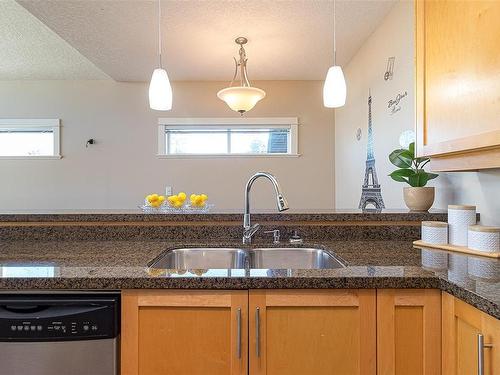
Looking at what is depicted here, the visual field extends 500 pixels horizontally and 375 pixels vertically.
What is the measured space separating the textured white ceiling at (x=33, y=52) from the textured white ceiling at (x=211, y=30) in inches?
7.8

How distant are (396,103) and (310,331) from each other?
202cm

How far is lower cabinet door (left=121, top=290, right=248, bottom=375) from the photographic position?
896 mm

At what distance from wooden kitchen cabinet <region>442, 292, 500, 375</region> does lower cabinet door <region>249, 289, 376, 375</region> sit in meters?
0.19

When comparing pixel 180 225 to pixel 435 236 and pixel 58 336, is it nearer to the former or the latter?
pixel 58 336

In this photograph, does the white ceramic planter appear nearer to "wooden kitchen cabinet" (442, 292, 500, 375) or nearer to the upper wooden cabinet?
the upper wooden cabinet

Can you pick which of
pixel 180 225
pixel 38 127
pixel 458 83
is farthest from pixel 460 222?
pixel 38 127

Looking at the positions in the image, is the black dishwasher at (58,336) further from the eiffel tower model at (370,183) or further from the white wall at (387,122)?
the eiffel tower model at (370,183)

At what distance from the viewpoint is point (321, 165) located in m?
4.18

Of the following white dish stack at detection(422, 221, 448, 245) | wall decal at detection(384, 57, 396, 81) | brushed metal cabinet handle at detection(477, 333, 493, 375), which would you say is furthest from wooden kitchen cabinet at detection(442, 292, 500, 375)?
wall decal at detection(384, 57, 396, 81)

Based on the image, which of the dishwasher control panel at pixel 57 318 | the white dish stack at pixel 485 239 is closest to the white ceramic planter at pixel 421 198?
the white dish stack at pixel 485 239

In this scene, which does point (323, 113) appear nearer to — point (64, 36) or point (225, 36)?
point (225, 36)

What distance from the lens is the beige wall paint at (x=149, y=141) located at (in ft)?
13.7

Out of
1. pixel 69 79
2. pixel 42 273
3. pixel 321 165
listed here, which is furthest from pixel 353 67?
pixel 69 79

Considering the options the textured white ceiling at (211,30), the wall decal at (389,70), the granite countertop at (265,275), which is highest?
the textured white ceiling at (211,30)
